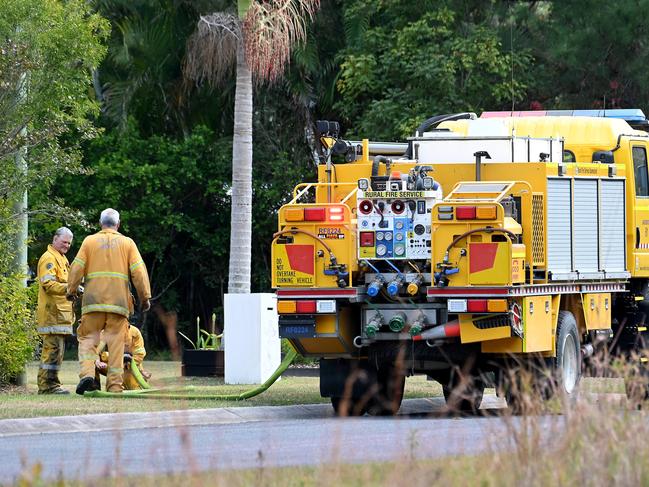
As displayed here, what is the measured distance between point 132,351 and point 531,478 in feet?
33.3

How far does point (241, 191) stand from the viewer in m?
23.3

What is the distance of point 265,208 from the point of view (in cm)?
3300

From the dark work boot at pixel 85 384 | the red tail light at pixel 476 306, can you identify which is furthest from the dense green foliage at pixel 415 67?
the red tail light at pixel 476 306

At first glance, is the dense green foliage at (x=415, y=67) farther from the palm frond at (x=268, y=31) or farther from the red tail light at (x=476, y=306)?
the red tail light at (x=476, y=306)

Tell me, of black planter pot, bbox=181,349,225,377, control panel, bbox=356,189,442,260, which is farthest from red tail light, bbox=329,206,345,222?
black planter pot, bbox=181,349,225,377

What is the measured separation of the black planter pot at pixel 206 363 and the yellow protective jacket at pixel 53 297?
3.48m

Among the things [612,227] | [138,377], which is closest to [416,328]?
[612,227]

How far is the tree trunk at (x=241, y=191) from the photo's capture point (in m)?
22.8

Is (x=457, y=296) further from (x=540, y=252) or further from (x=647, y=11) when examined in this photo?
(x=647, y=11)

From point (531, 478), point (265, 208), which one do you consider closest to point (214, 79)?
point (265, 208)

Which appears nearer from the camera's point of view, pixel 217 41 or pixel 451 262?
pixel 451 262

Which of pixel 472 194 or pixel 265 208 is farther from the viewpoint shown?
pixel 265 208

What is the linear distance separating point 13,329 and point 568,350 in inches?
246

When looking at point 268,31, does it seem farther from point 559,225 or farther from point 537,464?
point 537,464
